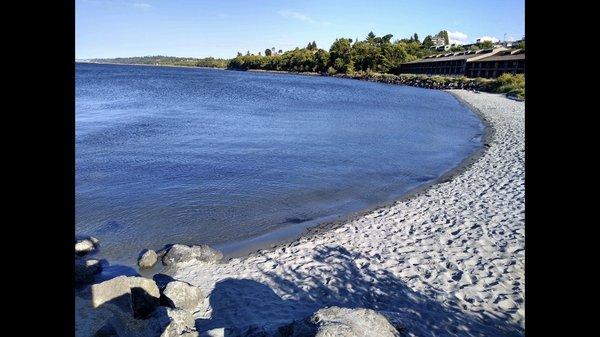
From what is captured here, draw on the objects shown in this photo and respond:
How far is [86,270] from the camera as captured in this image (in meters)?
9.77

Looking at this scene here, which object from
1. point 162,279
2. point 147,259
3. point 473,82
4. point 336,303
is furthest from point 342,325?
point 473,82

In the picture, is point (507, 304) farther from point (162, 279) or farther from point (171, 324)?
point (162, 279)

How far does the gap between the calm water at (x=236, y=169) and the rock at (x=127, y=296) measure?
13.3 feet

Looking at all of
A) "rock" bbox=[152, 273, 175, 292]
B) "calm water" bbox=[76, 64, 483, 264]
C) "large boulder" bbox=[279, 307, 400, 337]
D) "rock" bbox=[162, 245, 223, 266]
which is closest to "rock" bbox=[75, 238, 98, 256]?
"calm water" bbox=[76, 64, 483, 264]

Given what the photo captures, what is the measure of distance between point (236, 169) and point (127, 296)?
14.4 metres

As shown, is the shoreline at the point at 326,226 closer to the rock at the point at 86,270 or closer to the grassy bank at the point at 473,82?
the rock at the point at 86,270

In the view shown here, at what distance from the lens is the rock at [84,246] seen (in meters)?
11.7

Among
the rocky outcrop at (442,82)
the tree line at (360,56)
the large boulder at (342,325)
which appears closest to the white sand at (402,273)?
the large boulder at (342,325)

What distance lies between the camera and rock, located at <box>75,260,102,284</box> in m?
9.48
